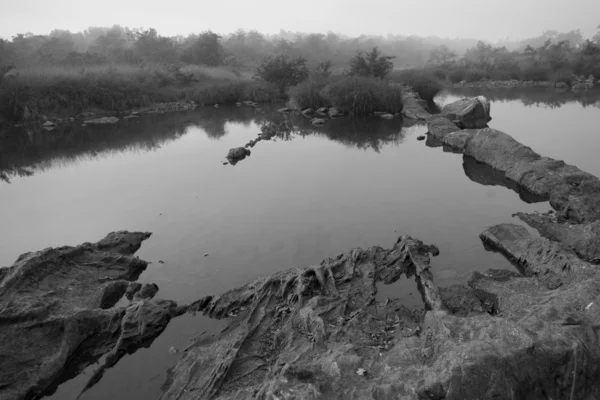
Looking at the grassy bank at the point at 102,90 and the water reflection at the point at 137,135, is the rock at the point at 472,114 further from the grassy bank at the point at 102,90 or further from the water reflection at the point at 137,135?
the grassy bank at the point at 102,90

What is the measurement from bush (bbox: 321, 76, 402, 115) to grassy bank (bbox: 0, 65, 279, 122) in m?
9.38

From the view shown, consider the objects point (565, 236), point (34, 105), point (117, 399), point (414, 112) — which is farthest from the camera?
point (34, 105)

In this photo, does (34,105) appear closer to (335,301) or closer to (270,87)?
(270,87)

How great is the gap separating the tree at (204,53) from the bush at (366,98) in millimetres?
28763

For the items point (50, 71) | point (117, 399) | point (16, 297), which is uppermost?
point (50, 71)

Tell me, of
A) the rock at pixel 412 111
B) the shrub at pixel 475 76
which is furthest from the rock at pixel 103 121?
the shrub at pixel 475 76

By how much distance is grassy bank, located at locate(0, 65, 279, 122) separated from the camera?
67.1 feet

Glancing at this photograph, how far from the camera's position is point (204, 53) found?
4325 cm

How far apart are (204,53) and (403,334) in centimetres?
4515

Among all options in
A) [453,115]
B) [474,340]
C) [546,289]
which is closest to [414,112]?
[453,115]

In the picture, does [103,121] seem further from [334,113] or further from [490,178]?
[490,178]

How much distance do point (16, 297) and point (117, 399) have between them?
205cm

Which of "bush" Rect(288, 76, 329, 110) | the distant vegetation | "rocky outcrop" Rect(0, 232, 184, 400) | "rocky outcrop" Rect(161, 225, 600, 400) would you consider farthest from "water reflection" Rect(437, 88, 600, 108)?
"rocky outcrop" Rect(0, 232, 184, 400)

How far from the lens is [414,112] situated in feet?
57.0
